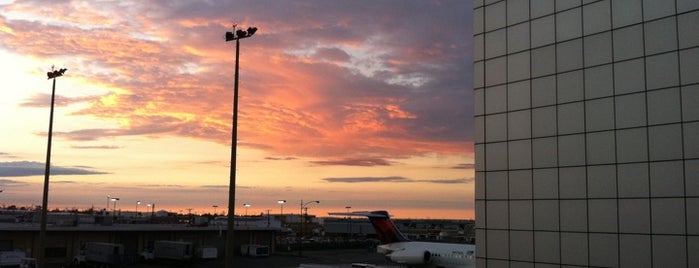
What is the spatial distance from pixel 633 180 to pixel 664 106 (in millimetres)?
2854

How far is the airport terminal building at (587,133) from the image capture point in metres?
21.2

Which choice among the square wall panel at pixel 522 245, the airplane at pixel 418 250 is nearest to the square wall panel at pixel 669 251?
the square wall panel at pixel 522 245

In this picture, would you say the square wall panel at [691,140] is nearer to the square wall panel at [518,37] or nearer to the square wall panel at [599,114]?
the square wall panel at [599,114]

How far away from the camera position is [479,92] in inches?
1118

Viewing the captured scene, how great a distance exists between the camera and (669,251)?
21.0m

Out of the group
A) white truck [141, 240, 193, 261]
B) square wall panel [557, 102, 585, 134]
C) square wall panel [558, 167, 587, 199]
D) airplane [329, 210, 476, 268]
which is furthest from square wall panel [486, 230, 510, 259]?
white truck [141, 240, 193, 261]

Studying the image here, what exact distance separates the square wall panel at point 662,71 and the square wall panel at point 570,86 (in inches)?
105

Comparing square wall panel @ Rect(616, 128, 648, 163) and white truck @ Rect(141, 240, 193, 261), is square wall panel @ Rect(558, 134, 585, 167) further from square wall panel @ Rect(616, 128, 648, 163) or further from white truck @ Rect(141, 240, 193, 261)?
white truck @ Rect(141, 240, 193, 261)

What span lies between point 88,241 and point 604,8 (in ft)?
255

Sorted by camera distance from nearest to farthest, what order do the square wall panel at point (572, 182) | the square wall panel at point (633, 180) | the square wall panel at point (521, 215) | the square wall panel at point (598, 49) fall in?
the square wall panel at point (633, 180), the square wall panel at point (598, 49), the square wall panel at point (572, 182), the square wall panel at point (521, 215)

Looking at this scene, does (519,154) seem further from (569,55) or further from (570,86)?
(569,55)

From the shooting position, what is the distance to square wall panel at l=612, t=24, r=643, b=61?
73.8 ft

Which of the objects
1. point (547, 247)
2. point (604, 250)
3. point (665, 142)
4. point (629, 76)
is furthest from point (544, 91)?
point (604, 250)

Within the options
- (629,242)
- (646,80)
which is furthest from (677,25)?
(629,242)
